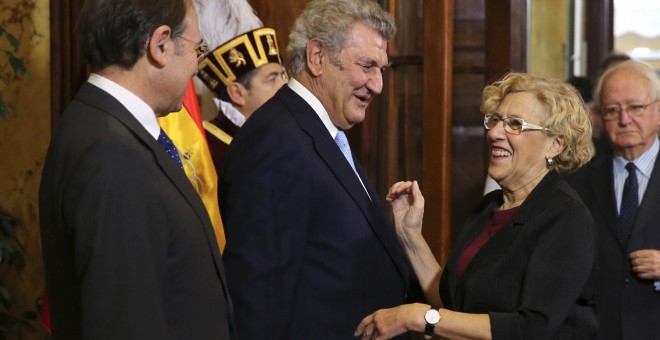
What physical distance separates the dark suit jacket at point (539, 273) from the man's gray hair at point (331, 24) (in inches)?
24.2

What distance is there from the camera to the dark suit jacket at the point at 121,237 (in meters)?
1.59

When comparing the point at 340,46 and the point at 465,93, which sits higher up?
the point at 340,46

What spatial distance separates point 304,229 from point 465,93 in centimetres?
136

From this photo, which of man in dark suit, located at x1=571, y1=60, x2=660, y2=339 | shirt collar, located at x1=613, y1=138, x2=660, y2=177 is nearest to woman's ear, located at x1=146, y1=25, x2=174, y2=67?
man in dark suit, located at x1=571, y1=60, x2=660, y2=339

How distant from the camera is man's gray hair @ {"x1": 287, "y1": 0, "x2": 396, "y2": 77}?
250cm

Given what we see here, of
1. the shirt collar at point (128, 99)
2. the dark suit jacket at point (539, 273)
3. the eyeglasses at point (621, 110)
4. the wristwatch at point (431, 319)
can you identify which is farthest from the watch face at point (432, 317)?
the eyeglasses at point (621, 110)

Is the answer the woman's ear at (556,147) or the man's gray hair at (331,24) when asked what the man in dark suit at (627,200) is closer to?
the woman's ear at (556,147)

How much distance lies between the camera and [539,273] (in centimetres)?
221

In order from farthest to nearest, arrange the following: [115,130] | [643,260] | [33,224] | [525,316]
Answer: [33,224] → [643,260] → [525,316] → [115,130]

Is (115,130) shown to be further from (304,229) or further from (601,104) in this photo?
(601,104)

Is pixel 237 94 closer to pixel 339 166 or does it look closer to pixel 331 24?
pixel 331 24

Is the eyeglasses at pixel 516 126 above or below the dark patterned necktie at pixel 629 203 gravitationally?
above

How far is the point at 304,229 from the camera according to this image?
227 centimetres

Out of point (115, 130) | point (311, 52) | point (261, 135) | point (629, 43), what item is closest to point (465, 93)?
point (311, 52)
